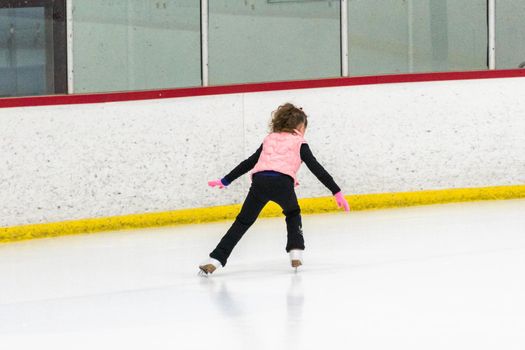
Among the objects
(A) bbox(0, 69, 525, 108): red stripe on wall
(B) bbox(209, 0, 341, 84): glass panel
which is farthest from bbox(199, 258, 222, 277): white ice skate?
(B) bbox(209, 0, 341, 84): glass panel

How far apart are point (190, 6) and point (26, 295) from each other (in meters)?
3.58

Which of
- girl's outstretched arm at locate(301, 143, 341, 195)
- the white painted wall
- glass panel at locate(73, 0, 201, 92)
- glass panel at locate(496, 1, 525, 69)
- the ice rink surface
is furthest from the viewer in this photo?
glass panel at locate(496, 1, 525, 69)

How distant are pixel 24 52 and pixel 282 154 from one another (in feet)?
9.56

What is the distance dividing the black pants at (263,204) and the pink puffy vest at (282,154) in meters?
0.04

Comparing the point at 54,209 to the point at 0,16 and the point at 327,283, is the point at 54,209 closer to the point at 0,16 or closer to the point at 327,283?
the point at 0,16

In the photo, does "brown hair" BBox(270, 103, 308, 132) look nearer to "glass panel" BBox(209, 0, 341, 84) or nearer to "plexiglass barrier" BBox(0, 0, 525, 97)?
"plexiglass barrier" BBox(0, 0, 525, 97)

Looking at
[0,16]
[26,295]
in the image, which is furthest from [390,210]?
[26,295]

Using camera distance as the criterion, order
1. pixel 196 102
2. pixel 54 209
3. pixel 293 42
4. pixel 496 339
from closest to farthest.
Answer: pixel 496 339
pixel 54 209
pixel 196 102
pixel 293 42

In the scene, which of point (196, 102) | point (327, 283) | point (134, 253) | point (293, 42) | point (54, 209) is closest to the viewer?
point (327, 283)

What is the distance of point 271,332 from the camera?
167 inches

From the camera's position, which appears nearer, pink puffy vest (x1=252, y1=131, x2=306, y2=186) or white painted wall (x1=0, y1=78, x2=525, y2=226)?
pink puffy vest (x1=252, y1=131, x2=306, y2=186)

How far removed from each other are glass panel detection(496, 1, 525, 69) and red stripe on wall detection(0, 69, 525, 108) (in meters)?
0.21

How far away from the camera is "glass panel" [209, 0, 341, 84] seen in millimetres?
8617

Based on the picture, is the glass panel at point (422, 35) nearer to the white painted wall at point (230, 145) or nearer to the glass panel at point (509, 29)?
the glass panel at point (509, 29)
